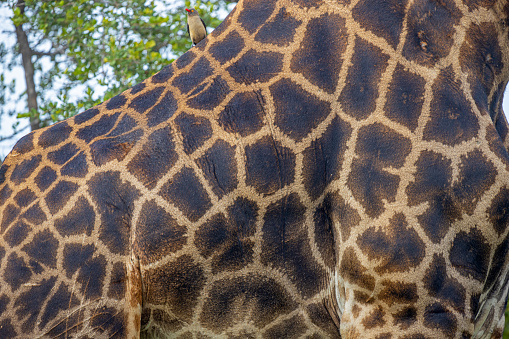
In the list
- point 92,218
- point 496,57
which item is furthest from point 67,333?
point 496,57

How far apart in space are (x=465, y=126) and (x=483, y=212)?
1.44 feet

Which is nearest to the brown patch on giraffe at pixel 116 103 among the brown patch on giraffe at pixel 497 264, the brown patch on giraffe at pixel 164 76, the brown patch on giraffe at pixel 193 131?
the brown patch on giraffe at pixel 164 76

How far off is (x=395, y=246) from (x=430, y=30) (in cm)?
118

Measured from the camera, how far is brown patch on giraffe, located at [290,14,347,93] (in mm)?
3027

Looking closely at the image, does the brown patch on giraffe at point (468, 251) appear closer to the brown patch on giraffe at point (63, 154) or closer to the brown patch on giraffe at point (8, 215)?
the brown patch on giraffe at point (63, 154)

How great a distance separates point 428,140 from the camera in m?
2.80

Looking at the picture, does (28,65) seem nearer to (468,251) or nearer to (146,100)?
(146,100)

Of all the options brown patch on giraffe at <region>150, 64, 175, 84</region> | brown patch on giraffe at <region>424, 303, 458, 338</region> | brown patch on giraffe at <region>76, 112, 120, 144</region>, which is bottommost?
brown patch on giraffe at <region>424, 303, 458, 338</region>

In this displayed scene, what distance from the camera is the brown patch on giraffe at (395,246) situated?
2.71 meters

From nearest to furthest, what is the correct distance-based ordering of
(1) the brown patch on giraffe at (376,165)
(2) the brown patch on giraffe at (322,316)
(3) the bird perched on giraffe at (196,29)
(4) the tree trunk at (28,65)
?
(1) the brown patch on giraffe at (376,165) < (2) the brown patch on giraffe at (322,316) < (3) the bird perched on giraffe at (196,29) < (4) the tree trunk at (28,65)

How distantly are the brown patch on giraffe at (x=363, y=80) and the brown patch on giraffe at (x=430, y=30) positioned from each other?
0.16m

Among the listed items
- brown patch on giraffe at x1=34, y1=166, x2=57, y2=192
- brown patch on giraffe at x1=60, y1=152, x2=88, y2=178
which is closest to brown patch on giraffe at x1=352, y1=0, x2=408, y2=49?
brown patch on giraffe at x1=60, y1=152, x2=88, y2=178

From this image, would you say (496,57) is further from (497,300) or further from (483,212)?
(497,300)

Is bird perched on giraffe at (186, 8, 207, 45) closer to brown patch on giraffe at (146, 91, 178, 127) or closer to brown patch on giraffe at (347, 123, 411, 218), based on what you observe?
brown patch on giraffe at (146, 91, 178, 127)
